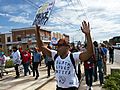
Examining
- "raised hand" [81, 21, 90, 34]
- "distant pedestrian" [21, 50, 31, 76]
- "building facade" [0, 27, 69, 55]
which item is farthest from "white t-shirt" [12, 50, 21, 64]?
"building facade" [0, 27, 69, 55]

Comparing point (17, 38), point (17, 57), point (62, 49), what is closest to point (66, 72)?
point (62, 49)

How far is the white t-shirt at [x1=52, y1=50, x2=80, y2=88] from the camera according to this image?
4996mm

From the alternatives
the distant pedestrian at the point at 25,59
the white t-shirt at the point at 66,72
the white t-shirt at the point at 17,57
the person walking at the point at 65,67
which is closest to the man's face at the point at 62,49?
the person walking at the point at 65,67

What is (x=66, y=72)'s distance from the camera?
501cm

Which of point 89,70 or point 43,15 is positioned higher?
point 43,15

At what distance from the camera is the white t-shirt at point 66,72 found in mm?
4996

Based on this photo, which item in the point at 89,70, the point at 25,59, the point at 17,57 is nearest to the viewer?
the point at 89,70

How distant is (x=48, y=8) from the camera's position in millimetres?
5746

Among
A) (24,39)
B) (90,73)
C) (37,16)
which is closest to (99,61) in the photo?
(90,73)

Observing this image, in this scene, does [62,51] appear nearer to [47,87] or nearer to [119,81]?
[119,81]

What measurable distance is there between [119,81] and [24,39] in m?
73.2

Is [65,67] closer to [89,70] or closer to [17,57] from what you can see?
[89,70]

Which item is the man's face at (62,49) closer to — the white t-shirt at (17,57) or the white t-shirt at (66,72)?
the white t-shirt at (66,72)

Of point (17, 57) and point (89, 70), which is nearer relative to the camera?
point (89, 70)
